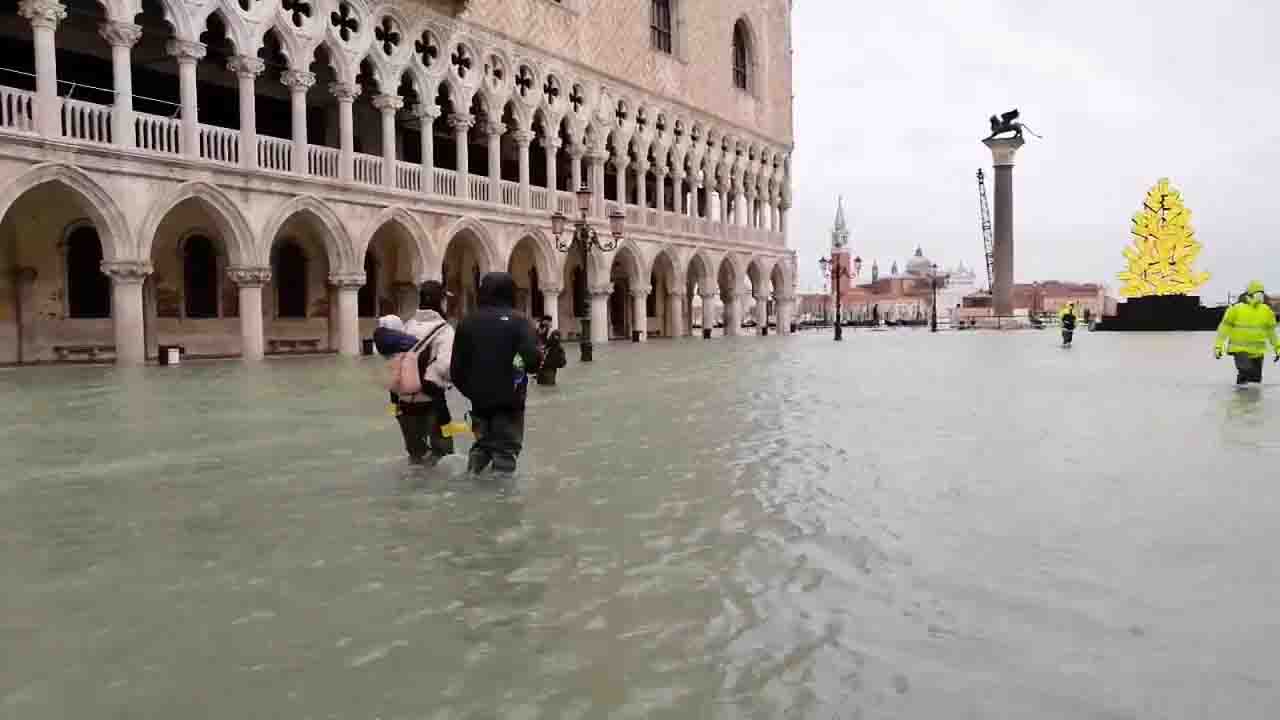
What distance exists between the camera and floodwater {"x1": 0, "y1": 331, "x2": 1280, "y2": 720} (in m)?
2.55

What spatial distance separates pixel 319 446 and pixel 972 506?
15.8 feet

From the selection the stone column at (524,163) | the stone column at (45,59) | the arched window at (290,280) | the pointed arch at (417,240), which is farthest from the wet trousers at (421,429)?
the stone column at (524,163)

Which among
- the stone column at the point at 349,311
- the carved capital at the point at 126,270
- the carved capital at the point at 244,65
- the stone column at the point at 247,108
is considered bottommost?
the stone column at the point at 349,311

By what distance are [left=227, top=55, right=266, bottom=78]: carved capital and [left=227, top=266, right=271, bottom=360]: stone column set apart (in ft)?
13.2

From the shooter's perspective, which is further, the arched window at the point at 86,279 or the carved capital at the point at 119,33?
the arched window at the point at 86,279

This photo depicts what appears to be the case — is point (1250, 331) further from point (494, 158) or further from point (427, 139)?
point (494, 158)

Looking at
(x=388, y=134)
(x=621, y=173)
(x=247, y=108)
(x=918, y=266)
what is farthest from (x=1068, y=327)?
(x=918, y=266)

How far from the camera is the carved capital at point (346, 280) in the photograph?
69.9 ft

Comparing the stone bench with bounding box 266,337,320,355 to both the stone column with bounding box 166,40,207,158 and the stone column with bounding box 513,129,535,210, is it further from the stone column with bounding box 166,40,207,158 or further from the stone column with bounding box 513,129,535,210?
the stone column with bounding box 513,129,535,210

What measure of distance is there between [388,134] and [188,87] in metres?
5.27

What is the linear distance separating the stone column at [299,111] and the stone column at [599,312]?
38.7 feet

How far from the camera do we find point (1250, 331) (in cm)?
1137

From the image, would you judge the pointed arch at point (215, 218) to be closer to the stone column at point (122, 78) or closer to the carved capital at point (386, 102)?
the stone column at point (122, 78)

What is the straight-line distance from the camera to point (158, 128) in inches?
697
